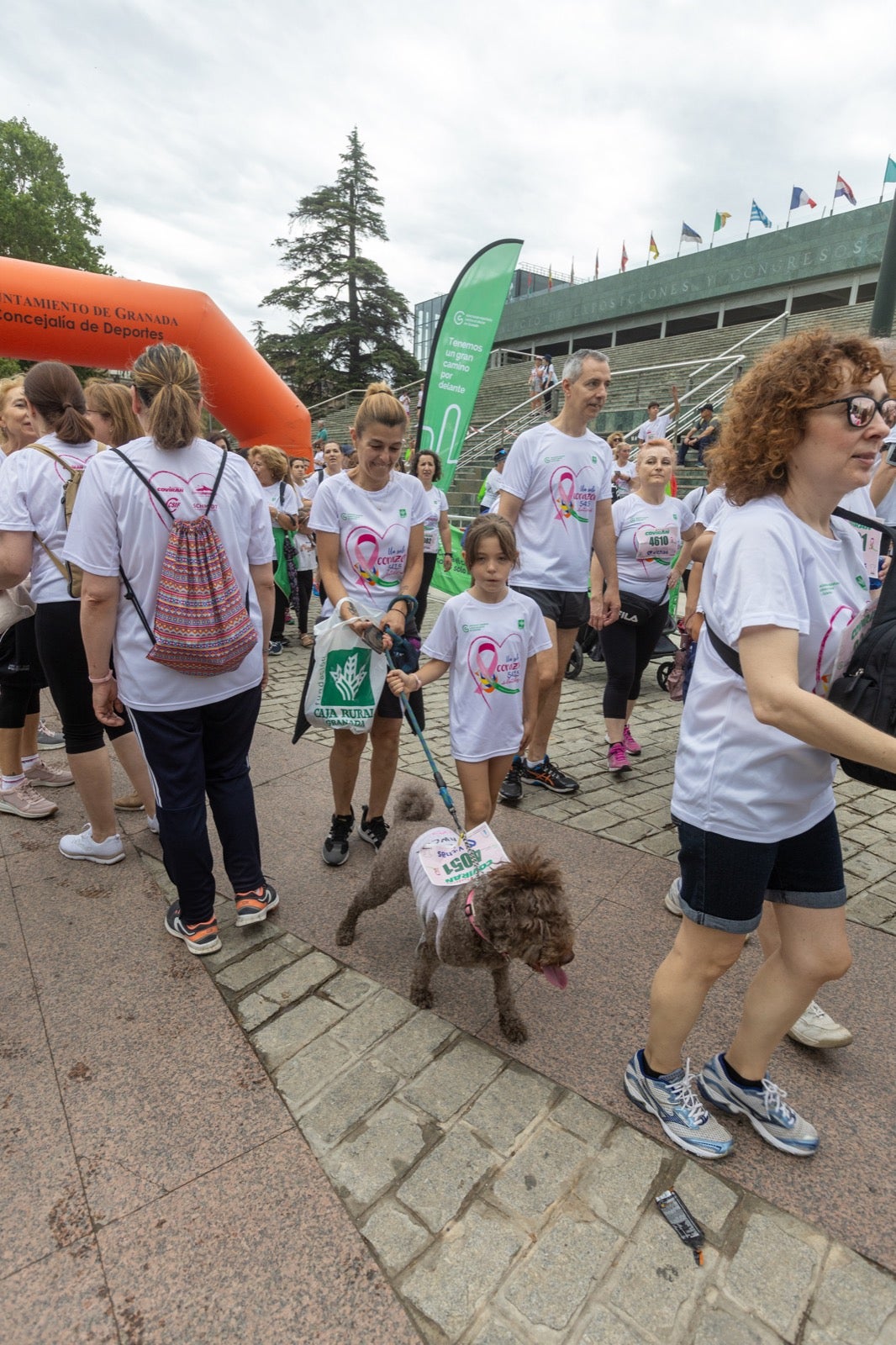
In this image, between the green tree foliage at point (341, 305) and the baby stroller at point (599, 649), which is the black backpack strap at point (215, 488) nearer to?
the baby stroller at point (599, 649)

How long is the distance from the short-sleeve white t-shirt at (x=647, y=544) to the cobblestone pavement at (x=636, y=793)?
1198mm

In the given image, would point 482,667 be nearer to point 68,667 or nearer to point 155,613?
point 155,613

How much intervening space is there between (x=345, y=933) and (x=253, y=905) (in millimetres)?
417

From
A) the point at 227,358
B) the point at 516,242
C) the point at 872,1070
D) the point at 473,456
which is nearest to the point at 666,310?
the point at 473,456

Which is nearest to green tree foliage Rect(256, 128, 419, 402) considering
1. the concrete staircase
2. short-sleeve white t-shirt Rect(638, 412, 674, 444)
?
the concrete staircase

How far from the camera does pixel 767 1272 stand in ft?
5.21

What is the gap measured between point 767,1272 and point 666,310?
38.5 meters

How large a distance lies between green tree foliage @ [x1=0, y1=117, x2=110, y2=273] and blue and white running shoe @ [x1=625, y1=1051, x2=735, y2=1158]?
40329 mm

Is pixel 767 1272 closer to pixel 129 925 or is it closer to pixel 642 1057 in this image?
pixel 642 1057

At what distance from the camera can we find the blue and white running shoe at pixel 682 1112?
1871 mm

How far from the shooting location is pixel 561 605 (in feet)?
12.8

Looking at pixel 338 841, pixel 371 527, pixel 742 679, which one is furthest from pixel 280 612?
pixel 742 679

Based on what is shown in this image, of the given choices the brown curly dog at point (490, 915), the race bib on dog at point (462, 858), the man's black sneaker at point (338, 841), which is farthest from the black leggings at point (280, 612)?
the race bib on dog at point (462, 858)

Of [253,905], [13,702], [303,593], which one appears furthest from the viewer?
[303,593]
